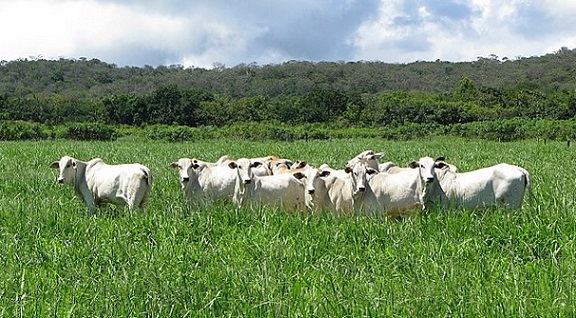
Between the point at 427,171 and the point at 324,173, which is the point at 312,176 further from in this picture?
the point at 427,171

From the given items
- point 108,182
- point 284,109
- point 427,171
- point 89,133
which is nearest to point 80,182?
point 108,182

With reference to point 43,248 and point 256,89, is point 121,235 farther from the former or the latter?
point 256,89

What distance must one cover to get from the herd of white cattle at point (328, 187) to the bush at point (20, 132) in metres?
34.5

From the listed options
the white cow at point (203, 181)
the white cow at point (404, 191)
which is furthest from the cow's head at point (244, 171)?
the white cow at point (404, 191)

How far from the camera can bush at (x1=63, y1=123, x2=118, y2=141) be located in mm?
44406

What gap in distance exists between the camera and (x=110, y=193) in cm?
1041

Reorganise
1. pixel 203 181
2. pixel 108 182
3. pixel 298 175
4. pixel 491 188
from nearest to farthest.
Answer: pixel 491 188 → pixel 108 182 → pixel 298 175 → pixel 203 181

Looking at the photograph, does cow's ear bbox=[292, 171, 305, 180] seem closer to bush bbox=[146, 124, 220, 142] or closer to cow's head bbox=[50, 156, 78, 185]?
cow's head bbox=[50, 156, 78, 185]

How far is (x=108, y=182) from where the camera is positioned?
34.2 ft

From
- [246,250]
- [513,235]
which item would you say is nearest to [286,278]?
[246,250]

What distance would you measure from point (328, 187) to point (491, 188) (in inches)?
100

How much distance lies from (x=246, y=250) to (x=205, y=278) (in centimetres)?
116

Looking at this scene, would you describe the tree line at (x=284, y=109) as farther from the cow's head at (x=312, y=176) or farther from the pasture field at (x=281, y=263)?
the pasture field at (x=281, y=263)

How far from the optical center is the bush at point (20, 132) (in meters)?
42.5
